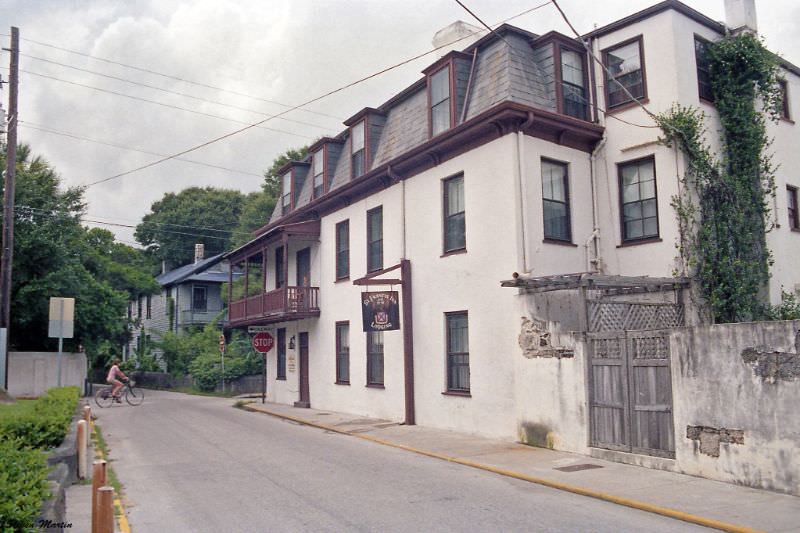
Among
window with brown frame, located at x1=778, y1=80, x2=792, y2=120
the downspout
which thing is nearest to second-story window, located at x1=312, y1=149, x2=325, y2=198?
the downspout

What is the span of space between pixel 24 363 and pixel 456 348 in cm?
2097

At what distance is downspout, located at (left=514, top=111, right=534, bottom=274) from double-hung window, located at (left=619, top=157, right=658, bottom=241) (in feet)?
9.08

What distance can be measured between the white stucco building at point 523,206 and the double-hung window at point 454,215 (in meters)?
0.04

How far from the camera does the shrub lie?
4202 mm

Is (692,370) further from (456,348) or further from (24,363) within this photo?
(24,363)

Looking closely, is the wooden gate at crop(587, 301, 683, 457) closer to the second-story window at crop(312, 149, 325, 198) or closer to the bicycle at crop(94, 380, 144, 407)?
the second-story window at crop(312, 149, 325, 198)

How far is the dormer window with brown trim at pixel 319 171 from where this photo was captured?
77.4ft

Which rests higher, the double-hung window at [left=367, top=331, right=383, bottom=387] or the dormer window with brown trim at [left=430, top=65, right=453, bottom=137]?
the dormer window with brown trim at [left=430, top=65, right=453, bottom=137]

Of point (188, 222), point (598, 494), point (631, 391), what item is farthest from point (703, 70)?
point (188, 222)

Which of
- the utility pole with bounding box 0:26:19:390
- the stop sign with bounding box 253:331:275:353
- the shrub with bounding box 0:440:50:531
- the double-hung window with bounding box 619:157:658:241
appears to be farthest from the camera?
the stop sign with bounding box 253:331:275:353

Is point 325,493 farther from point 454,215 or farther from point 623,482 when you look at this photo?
point 454,215

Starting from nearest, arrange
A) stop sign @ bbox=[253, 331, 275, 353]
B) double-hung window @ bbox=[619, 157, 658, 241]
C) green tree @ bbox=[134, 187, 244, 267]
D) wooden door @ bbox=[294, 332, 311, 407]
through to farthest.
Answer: double-hung window @ bbox=[619, 157, 658, 241] → wooden door @ bbox=[294, 332, 311, 407] → stop sign @ bbox=[253, 331, 275, 353] → green tree @ bbox=[134, 187, 244, 267]

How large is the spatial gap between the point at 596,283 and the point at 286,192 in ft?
54.4

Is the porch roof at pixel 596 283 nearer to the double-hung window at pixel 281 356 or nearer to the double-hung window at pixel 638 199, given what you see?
the double-hung window at pixel 638 199
